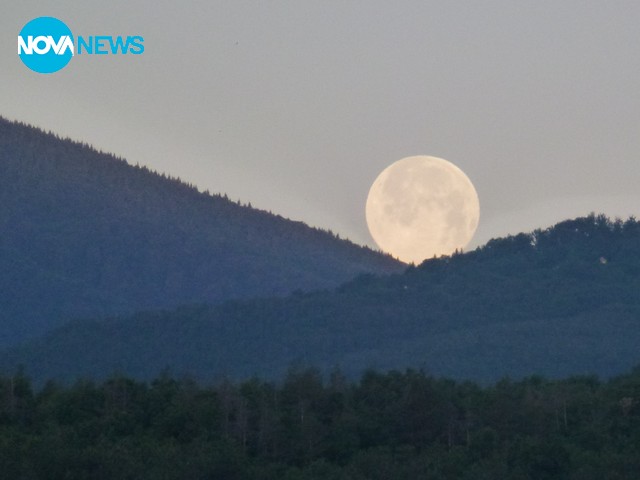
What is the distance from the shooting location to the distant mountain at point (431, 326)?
100625 mm

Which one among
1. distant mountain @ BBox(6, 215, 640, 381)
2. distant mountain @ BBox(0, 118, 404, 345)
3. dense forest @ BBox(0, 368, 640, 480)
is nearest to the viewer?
dense forest @ BBox(0, 368, 640, 480)

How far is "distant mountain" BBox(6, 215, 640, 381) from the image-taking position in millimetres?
100625

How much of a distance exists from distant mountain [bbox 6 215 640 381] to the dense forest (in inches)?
1397

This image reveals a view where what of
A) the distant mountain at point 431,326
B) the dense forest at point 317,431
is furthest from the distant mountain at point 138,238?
the dense forest at point 317,431

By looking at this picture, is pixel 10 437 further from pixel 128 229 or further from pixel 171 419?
pixel 128 229

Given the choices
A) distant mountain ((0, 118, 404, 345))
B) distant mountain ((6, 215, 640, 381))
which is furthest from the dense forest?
distant mountain ((0, 118, 404, 345))

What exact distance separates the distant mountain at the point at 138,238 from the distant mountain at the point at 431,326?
51.2 ft

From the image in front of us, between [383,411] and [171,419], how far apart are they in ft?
23.1

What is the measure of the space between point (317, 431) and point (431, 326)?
66778mm

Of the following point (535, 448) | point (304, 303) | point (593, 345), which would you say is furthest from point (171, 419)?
point (304, 303)

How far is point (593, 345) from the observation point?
10069 cm

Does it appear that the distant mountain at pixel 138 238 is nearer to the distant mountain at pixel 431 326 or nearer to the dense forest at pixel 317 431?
the distant mountain at pixel 431 326

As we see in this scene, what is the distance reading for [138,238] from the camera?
147 metres

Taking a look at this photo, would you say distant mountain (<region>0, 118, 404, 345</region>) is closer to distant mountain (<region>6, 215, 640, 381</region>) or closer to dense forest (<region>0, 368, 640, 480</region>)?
distant mountain (<region>6, 215, 640, 381</region>)
